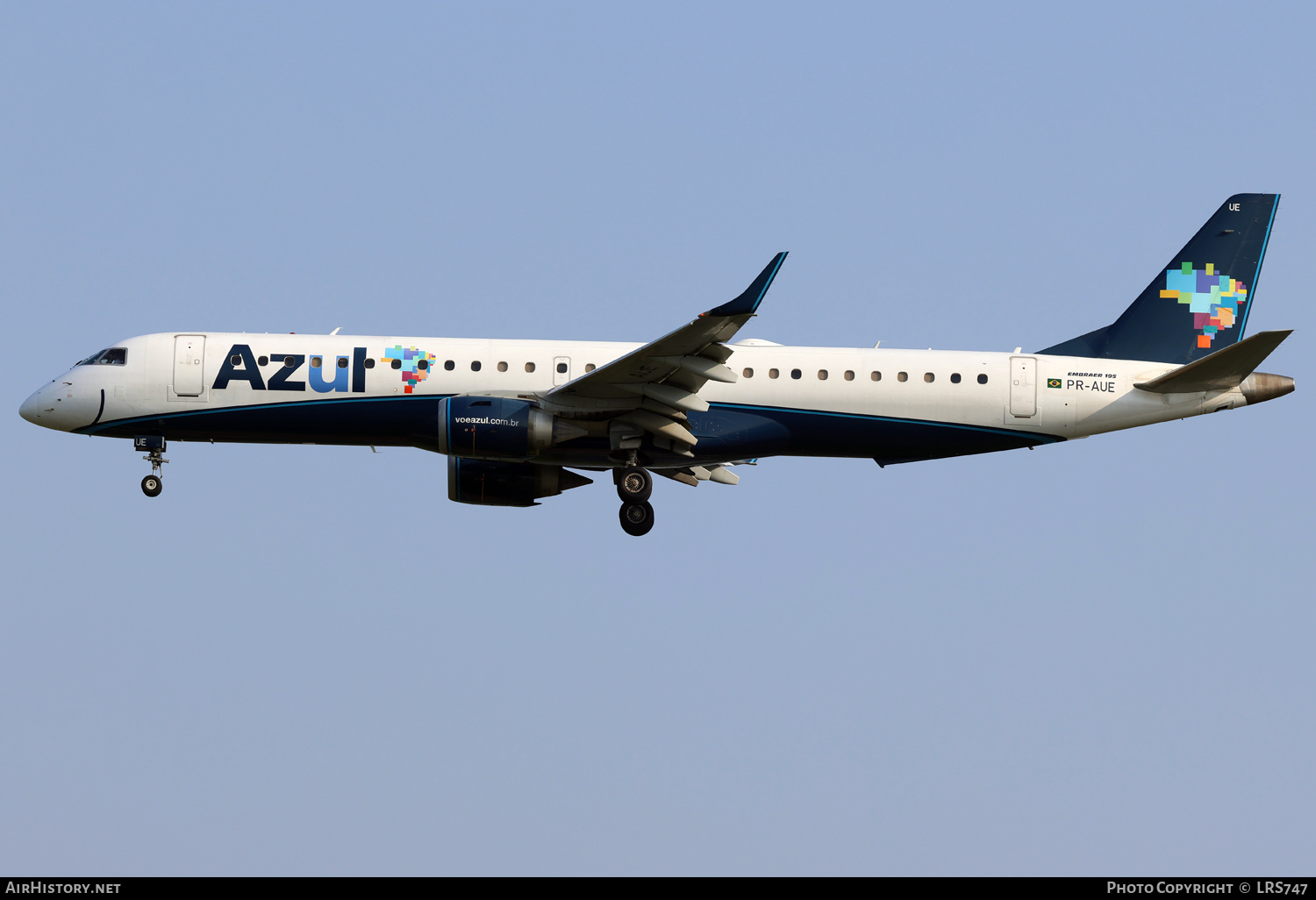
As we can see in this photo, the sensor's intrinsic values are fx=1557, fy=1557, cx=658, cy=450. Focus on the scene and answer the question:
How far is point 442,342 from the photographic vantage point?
32.2 m

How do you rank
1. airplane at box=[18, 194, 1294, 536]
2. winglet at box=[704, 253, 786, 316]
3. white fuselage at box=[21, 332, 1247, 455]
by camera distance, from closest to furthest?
winglet at box=[704, 253, 786, 316], airplane at box=[18, 194, 1294, 536], white fuselage at box=[21, 332, 1247, 455]

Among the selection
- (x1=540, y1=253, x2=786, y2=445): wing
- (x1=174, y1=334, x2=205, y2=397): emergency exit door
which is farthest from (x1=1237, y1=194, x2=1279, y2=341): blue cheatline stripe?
(x1=174, y1=334, x2=205, y2=397): emergency exit door

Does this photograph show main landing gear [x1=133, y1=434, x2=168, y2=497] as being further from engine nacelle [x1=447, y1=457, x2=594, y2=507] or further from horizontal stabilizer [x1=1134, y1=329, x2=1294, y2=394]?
horizontal stabilizer [x1=1134, y1=329, x2=1294, y2=394]

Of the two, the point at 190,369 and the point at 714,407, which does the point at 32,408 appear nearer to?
the point at 190,369

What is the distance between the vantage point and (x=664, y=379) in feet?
99.1

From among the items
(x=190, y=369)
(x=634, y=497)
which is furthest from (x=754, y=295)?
(x=190, y=369)

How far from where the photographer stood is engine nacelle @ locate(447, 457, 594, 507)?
1352 inches

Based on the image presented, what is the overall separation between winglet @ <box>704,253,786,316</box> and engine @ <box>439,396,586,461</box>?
16.4 ft

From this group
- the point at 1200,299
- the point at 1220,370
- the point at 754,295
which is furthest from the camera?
the point at 1200,299

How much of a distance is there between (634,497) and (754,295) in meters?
6.54

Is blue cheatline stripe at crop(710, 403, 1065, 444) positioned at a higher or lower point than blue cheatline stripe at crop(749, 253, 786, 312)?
lower

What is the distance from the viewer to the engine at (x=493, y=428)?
99.4 feet

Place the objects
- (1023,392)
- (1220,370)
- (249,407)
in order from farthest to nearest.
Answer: (1023,392)
(249,407)
(1220,370)

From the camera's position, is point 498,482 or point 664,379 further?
point 498,482
